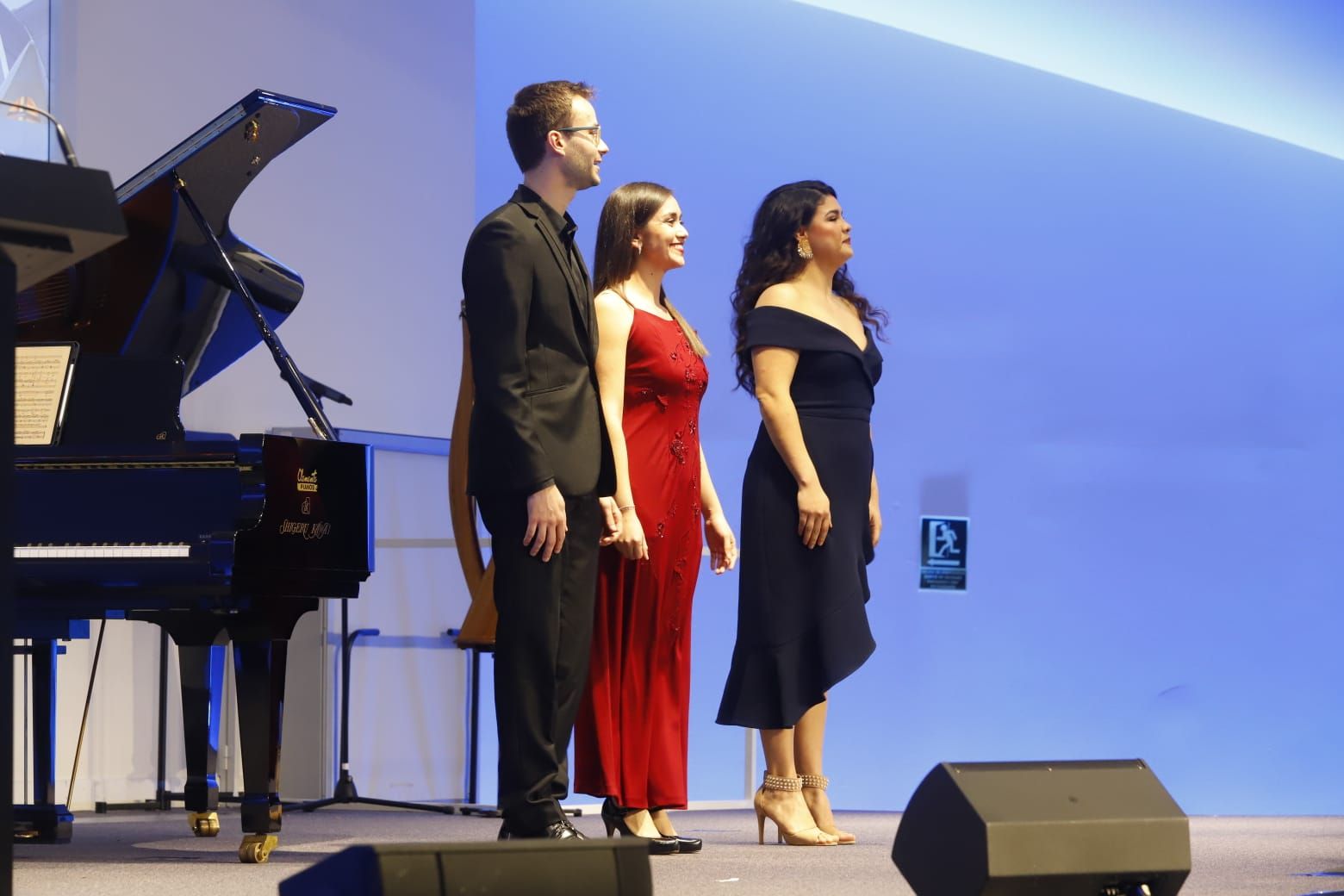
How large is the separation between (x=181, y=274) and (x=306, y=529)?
0.87 meters

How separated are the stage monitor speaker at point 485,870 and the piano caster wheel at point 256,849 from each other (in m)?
1.59

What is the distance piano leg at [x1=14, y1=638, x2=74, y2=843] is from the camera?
12.7 feet

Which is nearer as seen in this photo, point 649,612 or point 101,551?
point 101,551

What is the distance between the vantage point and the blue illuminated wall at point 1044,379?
240 inches

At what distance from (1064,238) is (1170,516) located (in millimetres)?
1102

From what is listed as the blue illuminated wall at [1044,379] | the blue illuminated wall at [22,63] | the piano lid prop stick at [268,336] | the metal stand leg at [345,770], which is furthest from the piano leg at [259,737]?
the blue illuminated wall at [1044,379]

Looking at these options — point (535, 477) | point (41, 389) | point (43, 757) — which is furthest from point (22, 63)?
point (535, 477)

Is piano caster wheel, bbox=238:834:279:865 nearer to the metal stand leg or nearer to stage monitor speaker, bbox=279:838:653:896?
stage monitor speaker, bbox=279:838:653:896

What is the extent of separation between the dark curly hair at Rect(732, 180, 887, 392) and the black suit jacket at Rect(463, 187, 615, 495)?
3.13 ft

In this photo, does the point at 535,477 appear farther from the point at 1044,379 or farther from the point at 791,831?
the point at 1044,379

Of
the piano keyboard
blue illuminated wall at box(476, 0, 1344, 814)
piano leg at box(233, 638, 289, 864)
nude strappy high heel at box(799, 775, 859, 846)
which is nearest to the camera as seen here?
the piano keyboard

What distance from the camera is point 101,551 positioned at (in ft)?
10.9

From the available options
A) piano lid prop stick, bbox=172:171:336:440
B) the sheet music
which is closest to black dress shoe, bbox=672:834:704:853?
piano lid prop stick, bbox=172:171:336:440

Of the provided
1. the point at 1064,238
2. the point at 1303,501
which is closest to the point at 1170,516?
the point at 1303,501
